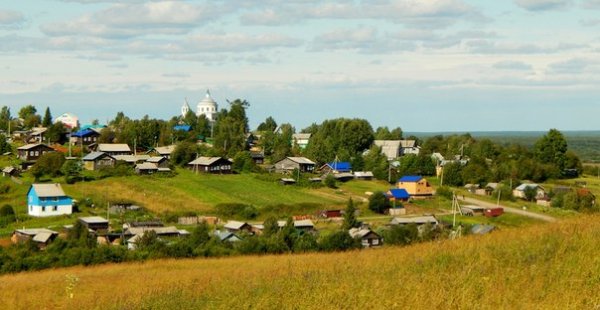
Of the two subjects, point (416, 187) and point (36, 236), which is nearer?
point (36, 236)

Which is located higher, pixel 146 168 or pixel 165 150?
pixel 165 150

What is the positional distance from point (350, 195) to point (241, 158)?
10.6 m

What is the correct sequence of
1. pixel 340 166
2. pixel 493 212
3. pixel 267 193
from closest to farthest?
pixel 493 212, pixel 267 193, pixel 340 166

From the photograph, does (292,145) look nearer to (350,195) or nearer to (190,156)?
(190,156)

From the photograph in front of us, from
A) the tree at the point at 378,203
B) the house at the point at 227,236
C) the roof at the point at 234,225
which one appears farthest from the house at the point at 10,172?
the tree at the point at 378,203

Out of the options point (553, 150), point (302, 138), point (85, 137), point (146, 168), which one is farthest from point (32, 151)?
point (553, 150)

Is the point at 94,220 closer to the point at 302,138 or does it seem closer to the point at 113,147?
the point at 113,147

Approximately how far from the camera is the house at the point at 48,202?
37281mm

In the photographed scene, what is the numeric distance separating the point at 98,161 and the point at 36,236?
20417 millimetres

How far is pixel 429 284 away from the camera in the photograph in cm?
788

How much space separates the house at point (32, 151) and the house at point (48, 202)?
14.1 metres

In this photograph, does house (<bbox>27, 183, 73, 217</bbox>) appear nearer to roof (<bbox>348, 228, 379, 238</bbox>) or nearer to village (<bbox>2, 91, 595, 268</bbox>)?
village (<bbox>2, 91, 595, 268</bbox>)

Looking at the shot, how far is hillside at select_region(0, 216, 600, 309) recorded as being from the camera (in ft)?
23.6

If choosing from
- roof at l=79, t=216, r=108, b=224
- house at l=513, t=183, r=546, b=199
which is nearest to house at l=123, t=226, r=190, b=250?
roof at l=79, t=216, r=108, b=224
